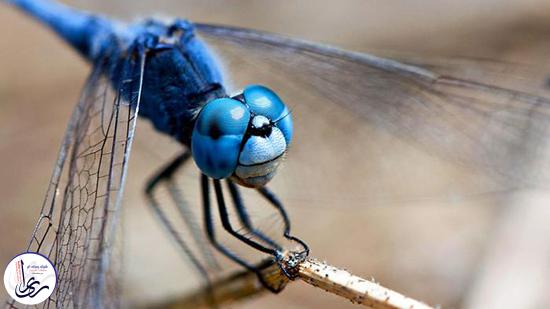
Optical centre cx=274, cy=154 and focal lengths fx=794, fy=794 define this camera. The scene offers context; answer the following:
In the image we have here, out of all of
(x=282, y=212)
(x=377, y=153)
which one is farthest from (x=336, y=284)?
(x=377, y=153)

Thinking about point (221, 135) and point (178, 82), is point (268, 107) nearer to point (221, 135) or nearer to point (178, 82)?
point (221, 135)

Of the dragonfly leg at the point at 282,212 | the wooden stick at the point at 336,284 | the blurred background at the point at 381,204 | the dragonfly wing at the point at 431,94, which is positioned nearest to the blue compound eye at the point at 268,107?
the dragonfly leg at the point at 282,212

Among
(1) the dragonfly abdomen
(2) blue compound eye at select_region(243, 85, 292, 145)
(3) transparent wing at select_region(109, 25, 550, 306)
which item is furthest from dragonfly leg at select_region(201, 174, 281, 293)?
(1) the dragonfly abdomen

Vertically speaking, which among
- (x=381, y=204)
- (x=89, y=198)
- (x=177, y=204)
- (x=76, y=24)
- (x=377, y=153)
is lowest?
(x=89, y=198)

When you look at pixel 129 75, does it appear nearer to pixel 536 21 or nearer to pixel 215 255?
pixel 215 255

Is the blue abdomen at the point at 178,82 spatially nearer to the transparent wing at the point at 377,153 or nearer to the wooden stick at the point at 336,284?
the transparent wing at the point at 377,153

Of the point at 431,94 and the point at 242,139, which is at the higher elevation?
the point at 431,94
